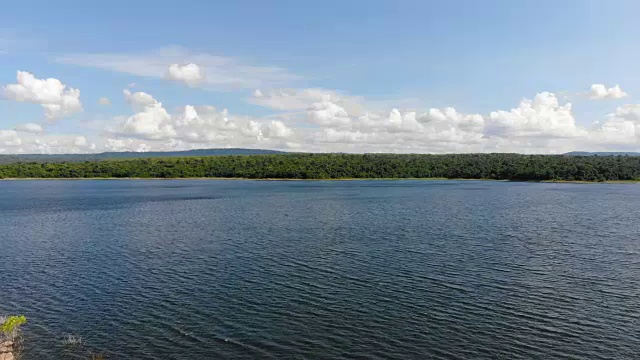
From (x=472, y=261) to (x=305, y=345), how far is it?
33.1 m

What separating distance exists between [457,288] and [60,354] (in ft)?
117

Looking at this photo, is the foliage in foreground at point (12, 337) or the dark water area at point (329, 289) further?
the dark water area at point (329, 289)

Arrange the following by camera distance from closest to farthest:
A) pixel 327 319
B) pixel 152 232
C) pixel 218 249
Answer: pixel 327 319
pixel 218 249
pixel 152 232

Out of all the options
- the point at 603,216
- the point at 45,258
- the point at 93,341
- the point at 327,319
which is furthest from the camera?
the point at 603,216

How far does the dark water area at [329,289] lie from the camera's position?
114 ft

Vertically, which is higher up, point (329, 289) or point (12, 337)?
point (329, 289)

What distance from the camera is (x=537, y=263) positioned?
59.0 m

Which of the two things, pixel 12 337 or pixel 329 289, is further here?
pixel 329 289

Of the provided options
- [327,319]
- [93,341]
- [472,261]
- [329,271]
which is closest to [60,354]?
[93,341]

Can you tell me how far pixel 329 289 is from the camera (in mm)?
48531

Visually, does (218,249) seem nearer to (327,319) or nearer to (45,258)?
(45,258)

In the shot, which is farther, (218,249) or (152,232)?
(152,232)

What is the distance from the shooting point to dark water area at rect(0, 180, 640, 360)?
34781 millimetres

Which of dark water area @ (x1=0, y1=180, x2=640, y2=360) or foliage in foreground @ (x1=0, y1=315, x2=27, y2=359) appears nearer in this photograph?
foliage in foreground @ (x1=0, y1=315, x2=27, y2=359)
